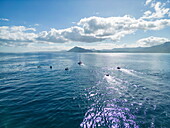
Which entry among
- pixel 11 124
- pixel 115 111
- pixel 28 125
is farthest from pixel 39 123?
pixel 115 111

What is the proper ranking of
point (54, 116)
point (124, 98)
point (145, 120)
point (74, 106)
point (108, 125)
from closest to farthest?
point (108, 125), point (145, 120), point (54, 116), point (74, 106), point (124, 98)

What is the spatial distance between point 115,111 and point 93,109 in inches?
171

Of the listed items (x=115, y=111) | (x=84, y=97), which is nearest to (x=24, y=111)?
(x=84, y=97)

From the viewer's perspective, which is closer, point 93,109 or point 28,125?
point 28,125

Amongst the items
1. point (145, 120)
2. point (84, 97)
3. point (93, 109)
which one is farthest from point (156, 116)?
point (84, 97)

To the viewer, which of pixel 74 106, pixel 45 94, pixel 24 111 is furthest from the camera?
pixel 45 94

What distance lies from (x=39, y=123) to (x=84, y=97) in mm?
11546

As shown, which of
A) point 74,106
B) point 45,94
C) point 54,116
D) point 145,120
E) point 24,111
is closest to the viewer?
point 145,120

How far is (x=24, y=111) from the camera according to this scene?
720 inches

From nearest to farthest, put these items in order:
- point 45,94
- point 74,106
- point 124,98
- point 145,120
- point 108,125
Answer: point 108,125
point 145,120
point 74,106
point 124,98
point 45,94

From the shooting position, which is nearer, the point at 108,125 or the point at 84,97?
the point at 108,125

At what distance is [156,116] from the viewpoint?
1694 centimetres

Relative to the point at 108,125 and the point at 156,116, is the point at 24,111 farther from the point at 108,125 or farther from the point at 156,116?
the point at 156,116

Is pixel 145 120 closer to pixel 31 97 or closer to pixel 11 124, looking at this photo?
pixel 11 124
